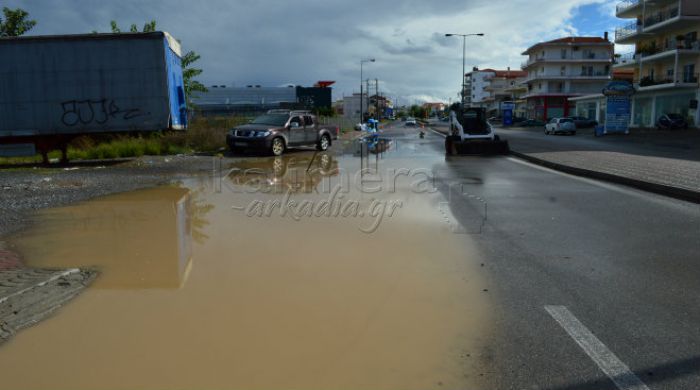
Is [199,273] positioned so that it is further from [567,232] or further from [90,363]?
[567,232]

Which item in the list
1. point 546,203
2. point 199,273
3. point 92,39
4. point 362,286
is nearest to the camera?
point 362,286

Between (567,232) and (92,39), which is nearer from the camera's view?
(567,232)

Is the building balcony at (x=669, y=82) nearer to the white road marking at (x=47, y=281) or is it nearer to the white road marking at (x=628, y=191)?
the white road marking at (x=628, y=191)

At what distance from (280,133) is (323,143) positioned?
333 cm

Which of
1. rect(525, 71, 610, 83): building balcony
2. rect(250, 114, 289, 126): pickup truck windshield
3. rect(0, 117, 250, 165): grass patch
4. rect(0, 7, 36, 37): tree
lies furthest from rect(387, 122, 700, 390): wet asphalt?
rect(525, 71, 610, 83): building balcony

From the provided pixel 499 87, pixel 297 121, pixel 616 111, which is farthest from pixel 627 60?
pixel 499 87

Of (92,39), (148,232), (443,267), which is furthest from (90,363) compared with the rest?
(92,39)

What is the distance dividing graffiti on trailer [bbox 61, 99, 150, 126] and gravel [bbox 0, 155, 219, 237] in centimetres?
140

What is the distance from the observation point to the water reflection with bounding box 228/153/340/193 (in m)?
11.9

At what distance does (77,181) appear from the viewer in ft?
40.1

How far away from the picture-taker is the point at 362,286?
16.4 feet

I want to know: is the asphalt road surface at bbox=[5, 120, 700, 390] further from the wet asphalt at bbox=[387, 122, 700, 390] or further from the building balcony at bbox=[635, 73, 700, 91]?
the building balcony at bbox=[635, 73, 700, 91]

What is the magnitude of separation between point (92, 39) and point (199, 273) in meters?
13.6

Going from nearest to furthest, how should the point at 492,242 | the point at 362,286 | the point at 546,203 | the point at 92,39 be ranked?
the point at 362,286 → the point at 492,242 → the point at 546,203 → the point at 92,39
